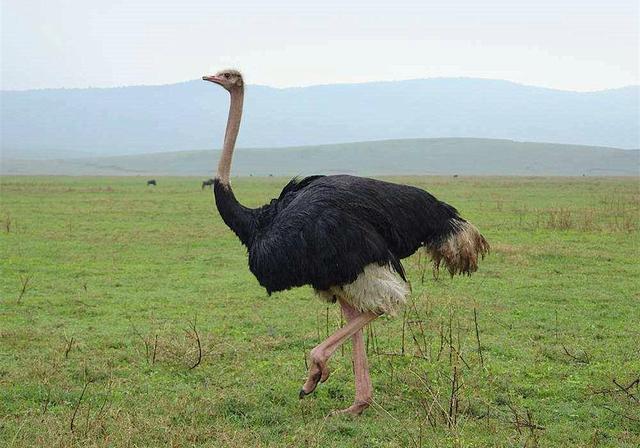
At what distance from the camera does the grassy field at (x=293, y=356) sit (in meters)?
5.06

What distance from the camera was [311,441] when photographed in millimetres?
4777

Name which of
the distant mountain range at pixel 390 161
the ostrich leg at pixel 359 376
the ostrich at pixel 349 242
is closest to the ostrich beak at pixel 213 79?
the ostrich at pixel 349 242

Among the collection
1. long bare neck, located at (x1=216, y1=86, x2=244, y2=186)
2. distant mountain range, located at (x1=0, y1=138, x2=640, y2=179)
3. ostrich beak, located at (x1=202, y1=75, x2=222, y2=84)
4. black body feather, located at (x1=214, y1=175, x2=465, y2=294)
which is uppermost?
ostrich beak, located at (x1=202, y1=75, x2=222, y2=84)

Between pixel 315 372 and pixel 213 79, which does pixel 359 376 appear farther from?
pixel 213 79

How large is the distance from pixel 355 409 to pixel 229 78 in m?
2.57

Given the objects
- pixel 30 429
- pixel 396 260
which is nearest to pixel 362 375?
pixel 396 260

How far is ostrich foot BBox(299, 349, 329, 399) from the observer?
529 cm

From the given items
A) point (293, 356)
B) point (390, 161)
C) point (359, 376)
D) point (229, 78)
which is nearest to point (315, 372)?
point (359, 376)

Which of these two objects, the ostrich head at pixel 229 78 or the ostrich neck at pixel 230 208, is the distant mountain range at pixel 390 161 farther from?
the ostrich neck at pixel 230 208

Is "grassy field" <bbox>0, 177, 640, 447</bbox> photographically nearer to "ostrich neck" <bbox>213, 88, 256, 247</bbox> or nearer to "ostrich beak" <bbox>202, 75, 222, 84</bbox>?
"ostrich neck" <bbox>213, 88, 256, 247</bbox>

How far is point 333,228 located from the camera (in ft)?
16.9

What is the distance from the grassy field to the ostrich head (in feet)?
7.03

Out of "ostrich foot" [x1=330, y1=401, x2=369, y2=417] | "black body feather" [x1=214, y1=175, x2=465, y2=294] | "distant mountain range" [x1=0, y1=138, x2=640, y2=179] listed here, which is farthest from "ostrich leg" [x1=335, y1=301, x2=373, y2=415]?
"distant mountain range" [x1=0, y1=138, x2=640, y2=179]

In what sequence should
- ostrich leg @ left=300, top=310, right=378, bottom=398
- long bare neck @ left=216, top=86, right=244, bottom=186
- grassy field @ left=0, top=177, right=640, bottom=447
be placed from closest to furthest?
1. grassy field @ left=0, top=177, right=640, bottom=447
2. ostrich leg @ left=300, top=310, right=378, bottom=398
3. long bare neck @ left=216, top=86, right=244, bottom=186
